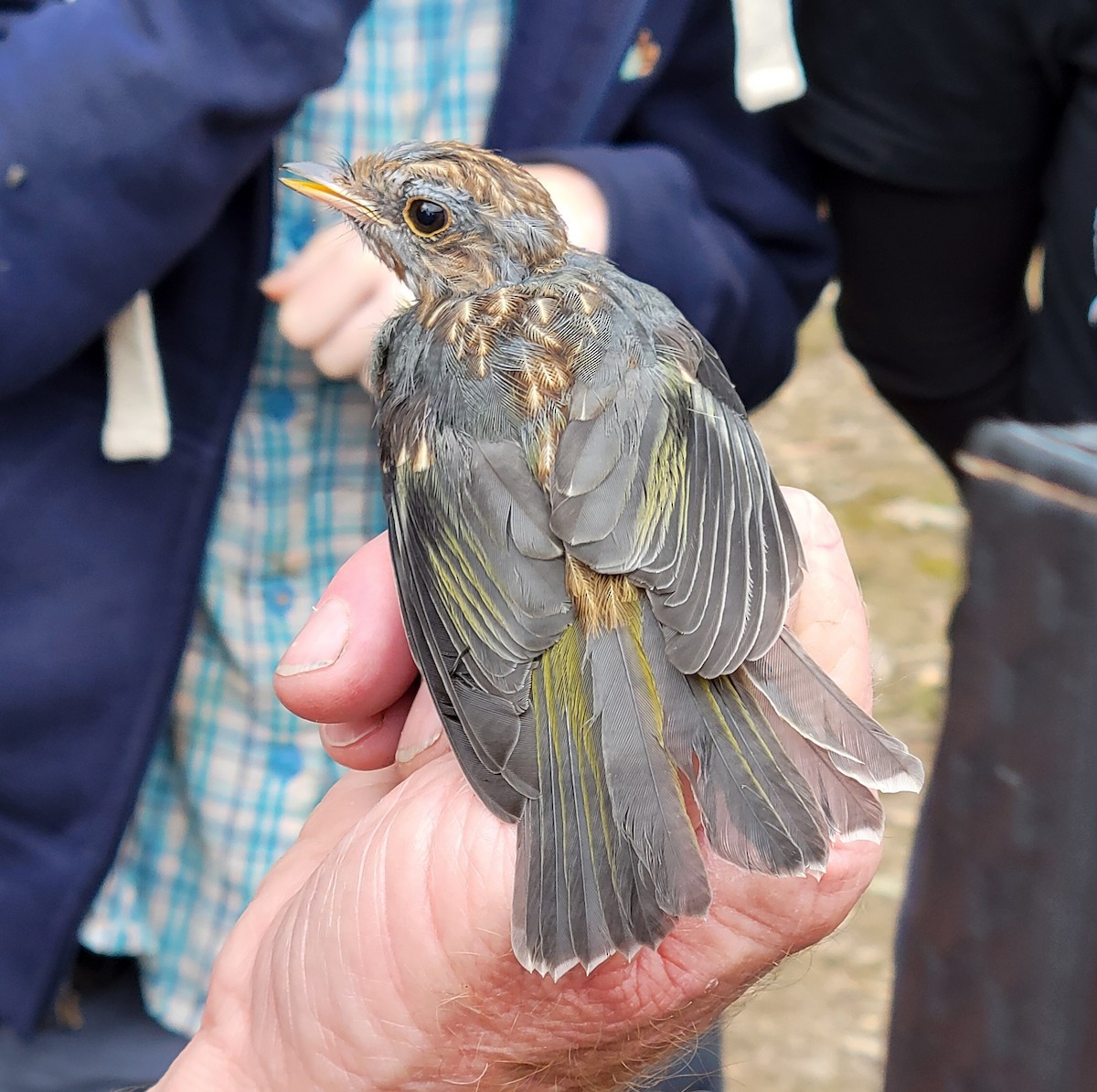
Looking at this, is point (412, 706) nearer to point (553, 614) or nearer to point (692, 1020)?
point (553, 614)

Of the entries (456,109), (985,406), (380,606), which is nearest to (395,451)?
(380,606)

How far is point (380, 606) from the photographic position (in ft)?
6.42

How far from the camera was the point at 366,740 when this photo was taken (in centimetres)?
200

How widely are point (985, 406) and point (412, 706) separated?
79.5 inches

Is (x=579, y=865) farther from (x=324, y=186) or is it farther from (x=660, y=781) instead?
(x=324, y=186)

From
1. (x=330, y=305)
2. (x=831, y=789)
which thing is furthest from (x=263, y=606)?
(x=831, y=789)

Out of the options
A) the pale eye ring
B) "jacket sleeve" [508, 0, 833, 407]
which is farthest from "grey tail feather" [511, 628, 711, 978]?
the pale eye ring

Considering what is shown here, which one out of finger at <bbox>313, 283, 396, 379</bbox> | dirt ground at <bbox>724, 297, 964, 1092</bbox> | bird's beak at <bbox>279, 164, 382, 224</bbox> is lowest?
dirt ground at <bbox>724, 297, 964, 1092</bbox>

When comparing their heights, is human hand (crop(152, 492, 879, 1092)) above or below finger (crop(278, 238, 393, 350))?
below

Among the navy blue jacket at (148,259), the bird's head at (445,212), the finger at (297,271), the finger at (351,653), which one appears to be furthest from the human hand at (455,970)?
the bird's head at (445,212)

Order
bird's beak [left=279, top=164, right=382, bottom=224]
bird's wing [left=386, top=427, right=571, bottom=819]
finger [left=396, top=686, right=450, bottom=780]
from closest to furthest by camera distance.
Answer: bird's wing [left=386, top=427, right=571, bottom=819] → finger [left=396, top=686, right=450, bottom=780] → bird's beak [left=279, top=164, right=382, bottom=224]

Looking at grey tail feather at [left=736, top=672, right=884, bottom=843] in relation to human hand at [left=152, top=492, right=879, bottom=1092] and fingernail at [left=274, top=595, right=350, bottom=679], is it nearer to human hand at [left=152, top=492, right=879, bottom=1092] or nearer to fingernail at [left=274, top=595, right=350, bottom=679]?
human hand at [left=152, top=492, right=879, bottom=1092]

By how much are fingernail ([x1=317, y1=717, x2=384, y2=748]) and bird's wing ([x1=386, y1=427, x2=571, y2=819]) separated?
246 mm

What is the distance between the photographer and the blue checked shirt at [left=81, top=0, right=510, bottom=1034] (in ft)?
7.70
